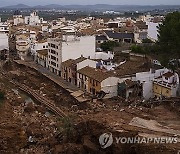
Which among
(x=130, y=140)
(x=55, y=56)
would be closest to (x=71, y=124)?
(x=130, y=140)

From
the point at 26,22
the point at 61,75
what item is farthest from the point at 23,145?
the point at 26,22

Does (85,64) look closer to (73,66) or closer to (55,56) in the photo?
(73,66)

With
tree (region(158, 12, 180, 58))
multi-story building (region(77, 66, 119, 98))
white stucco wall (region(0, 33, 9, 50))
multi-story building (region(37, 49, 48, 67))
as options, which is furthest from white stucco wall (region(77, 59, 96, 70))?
white stucco wall (region(0, 33, 9, 50))

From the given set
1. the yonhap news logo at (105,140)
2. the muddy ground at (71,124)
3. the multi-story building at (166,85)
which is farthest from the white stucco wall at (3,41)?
the yonhap news logo at (105,140)

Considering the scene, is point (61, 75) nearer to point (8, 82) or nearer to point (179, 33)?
point (8, 82)

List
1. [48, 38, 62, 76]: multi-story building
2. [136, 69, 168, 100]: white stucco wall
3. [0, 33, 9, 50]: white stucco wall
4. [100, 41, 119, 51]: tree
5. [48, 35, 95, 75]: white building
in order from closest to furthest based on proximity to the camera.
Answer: [136, 69, 168, 100]: white stucco wall, [48, 35, 95, 75]: white building, [48, 38, 62, 76]: multi-story building, [100, 41, 119, 51]: tree, [0, 33, 9, 50]: white stucco wall

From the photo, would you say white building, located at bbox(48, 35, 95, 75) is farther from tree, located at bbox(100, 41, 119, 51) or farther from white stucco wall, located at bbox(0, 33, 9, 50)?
white stucco wall, located at bbox(0, 33, 9, 50)
